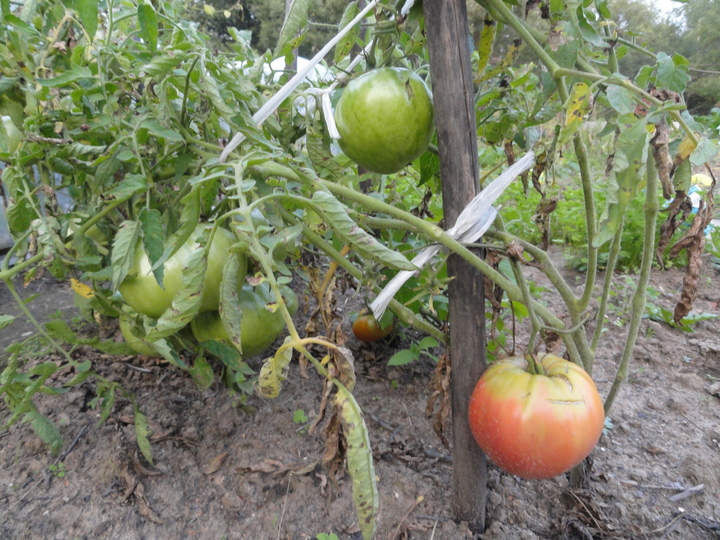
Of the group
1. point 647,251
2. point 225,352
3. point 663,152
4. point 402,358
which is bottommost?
point 402,358

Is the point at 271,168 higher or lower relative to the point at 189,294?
higher

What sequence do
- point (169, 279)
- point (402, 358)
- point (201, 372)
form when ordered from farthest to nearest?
point (402, 358) < point (201, 372) < point (169, 279)

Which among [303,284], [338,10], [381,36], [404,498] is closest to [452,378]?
[404,498]

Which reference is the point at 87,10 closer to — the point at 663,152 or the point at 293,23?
the point at 293,23

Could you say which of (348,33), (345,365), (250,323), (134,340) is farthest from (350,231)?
(134,340)

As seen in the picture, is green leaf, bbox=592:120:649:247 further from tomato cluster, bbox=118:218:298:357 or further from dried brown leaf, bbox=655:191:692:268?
tomato cluster, bbox=118:218:298:357

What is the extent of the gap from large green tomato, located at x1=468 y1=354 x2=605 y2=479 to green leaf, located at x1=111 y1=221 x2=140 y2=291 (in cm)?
71

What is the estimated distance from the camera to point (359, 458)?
66cm

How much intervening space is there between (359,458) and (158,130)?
2.21ft

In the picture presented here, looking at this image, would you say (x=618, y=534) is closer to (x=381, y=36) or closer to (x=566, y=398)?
(x=566, y=398)

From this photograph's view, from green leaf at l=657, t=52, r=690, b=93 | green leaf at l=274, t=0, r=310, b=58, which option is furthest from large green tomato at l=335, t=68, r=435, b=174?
green leaf at l=657, t=52, r=690, b=93

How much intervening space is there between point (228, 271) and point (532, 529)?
36.7 inches

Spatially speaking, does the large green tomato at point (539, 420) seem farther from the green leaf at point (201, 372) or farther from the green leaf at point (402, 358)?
the green leaf at point (201, 372)

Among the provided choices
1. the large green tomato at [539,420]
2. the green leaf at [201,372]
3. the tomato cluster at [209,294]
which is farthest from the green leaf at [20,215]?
the large green tomato at [539,420]
